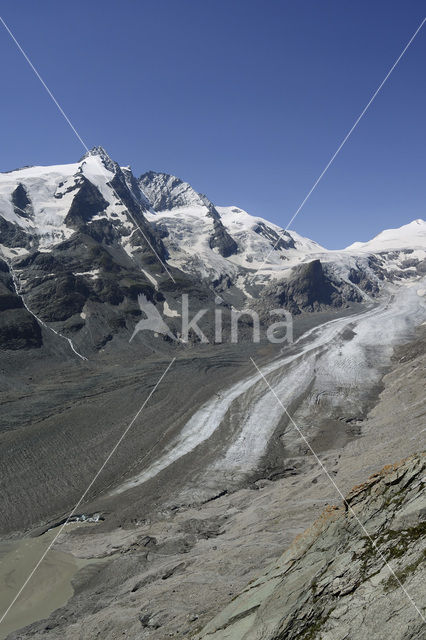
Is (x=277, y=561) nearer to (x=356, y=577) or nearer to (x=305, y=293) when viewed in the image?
(x=356, y=577)

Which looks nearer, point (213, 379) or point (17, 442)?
point (17, 442)

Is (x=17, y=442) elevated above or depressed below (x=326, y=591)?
above

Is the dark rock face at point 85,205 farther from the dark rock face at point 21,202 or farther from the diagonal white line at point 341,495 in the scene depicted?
the diagonal white line at point 341,495

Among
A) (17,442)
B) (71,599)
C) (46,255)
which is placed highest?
(46,255)

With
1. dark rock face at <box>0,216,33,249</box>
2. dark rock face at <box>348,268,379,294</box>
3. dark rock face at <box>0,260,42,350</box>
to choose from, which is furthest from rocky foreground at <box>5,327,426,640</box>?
dark rock face at <box>348,268,379,294</box>

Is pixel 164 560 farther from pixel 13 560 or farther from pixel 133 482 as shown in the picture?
pixel 133 482

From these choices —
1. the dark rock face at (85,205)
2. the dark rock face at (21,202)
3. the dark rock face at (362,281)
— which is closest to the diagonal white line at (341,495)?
the dark rock face at (85,205)

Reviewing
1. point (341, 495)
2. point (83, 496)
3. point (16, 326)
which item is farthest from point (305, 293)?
point (341, 495)

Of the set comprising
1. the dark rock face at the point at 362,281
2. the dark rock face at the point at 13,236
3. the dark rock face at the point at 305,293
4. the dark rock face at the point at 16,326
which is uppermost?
the dark rock face at the point at 13,236

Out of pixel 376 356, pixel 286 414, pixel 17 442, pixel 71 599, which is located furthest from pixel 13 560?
pixel 376 356
